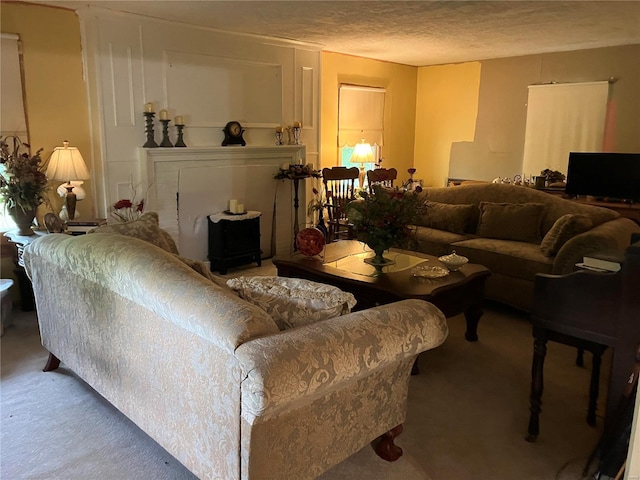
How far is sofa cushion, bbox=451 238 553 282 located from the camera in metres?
3.87

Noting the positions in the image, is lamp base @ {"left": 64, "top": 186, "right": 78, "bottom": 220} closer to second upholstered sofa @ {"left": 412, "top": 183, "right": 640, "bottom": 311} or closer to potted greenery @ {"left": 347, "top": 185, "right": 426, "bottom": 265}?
potted greenery @ {"left": 347, "top": 185, "right": 426, "bottom": 265}

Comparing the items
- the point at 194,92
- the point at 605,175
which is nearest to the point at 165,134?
the point at 194,92

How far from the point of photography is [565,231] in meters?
3.83

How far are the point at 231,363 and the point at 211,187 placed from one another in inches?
151

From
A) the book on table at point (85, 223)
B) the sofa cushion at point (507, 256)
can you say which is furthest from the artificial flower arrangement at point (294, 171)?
the book on table at point (85, 223)

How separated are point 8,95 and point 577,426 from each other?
4394 millimetres

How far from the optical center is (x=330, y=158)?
6.63 metres

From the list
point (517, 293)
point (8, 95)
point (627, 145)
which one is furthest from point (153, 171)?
point (627, 145)

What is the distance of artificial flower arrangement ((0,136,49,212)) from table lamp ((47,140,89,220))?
90 mm

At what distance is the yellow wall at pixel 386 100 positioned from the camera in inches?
253

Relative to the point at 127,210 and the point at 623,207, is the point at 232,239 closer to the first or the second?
the point at 127,210

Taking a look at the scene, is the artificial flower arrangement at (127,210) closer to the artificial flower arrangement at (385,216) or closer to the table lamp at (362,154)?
the artificial flower arrangement at (385,216)

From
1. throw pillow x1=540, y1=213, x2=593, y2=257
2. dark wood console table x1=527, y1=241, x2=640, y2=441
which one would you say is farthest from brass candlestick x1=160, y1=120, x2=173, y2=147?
dark wood console table x1=527, y1=241, x2=640, y2=441

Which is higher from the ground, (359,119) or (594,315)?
(359,119)
